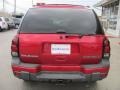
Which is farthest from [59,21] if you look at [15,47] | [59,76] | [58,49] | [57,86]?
[57,86]

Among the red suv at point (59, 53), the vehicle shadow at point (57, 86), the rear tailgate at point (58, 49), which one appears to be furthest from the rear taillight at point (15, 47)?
the vehicle shadow at point (57, 86)

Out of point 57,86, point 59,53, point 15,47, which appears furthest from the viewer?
point 57,86

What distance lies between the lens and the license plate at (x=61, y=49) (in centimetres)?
559

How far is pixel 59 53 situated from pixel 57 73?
37cm

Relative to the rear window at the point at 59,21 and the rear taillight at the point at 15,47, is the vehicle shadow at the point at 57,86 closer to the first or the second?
the rear taillight at the point at 15,47

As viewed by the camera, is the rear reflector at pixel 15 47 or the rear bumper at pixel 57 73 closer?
the rear bumper at pixel 57 73

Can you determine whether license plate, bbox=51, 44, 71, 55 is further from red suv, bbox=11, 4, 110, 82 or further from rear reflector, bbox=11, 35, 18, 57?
rear reflector, bbox=11, 35, 18, 57

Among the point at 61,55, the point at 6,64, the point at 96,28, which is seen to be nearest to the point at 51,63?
the point at 61,55

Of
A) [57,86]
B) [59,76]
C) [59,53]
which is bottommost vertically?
[57,86]

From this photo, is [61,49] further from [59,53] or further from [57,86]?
[57,86]

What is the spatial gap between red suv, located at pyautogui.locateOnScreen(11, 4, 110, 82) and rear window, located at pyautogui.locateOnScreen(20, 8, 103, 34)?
18 mm

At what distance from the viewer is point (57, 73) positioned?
5656 millimetres

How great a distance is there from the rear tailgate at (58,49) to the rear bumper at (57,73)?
0.14 metres

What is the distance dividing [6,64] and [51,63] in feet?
13.0
